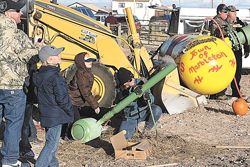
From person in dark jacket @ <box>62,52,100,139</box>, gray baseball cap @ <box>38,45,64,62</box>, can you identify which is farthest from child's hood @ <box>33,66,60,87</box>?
person in dark jacket @ <box>62,52,100,139</box>

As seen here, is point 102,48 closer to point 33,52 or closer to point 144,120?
point 144,120

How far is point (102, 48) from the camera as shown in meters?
9.38

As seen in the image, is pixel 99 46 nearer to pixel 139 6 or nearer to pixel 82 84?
pixel 82 84

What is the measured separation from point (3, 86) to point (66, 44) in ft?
12.1

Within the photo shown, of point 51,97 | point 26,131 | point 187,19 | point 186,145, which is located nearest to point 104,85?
point 186,145

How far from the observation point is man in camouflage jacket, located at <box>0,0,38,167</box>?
592 cm

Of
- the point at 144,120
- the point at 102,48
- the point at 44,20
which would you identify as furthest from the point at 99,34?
the point at 144,120

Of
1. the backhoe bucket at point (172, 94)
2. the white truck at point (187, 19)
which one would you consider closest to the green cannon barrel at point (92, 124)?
the backhoe bucket at point (172, 94)

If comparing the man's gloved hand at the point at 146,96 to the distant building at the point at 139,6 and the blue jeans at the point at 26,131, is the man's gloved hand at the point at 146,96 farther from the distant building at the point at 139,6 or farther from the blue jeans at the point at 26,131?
the distant building at the point at 139,6

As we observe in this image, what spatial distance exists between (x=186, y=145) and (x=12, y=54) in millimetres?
2904

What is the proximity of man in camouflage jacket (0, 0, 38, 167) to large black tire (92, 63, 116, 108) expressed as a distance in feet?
9.50

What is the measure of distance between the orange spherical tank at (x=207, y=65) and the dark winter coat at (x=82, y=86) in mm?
2178

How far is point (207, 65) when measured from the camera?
29.2 feet

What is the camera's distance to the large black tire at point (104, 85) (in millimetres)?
8844
